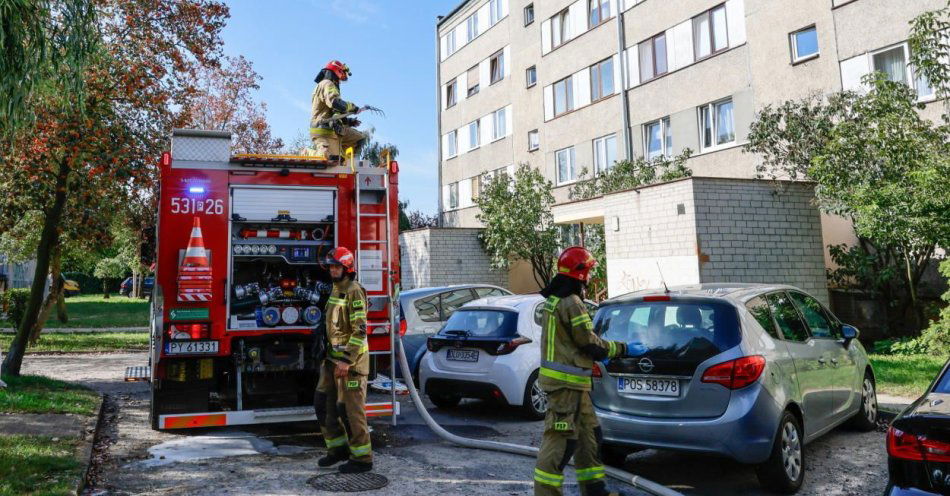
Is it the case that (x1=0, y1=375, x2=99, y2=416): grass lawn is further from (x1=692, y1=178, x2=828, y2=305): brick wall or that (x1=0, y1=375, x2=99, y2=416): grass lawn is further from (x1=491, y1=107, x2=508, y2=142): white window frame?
(x1=491, y1=107, x2=508, y2=142): white window frame

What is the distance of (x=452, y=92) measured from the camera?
33000 millimetres

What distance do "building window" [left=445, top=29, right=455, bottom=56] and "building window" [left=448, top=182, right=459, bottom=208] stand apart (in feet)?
21.3

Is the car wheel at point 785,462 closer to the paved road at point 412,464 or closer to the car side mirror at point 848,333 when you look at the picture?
the paved road at point 412,464

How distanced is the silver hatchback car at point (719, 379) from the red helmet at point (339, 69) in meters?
4.44

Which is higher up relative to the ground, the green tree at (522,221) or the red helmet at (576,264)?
the green tree at (522,221)

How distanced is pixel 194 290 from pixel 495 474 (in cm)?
336

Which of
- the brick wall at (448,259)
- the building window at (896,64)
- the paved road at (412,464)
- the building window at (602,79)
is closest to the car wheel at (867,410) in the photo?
the paved road at (412,464)

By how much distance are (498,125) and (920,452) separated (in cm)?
2694

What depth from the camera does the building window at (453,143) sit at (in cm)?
3239

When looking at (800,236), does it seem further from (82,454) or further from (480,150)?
(480,150)

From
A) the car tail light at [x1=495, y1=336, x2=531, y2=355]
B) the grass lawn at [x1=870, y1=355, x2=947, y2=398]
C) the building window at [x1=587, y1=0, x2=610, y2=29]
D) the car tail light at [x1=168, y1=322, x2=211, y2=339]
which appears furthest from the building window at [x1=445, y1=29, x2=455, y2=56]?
the car tail light at [x1=168, y1=322, x2=211, y2=339]

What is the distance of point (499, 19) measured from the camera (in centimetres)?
2930

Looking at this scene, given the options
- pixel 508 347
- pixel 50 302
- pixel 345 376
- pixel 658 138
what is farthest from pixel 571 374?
pixel 658 138

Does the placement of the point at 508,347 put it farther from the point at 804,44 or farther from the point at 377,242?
the point at 804,44
